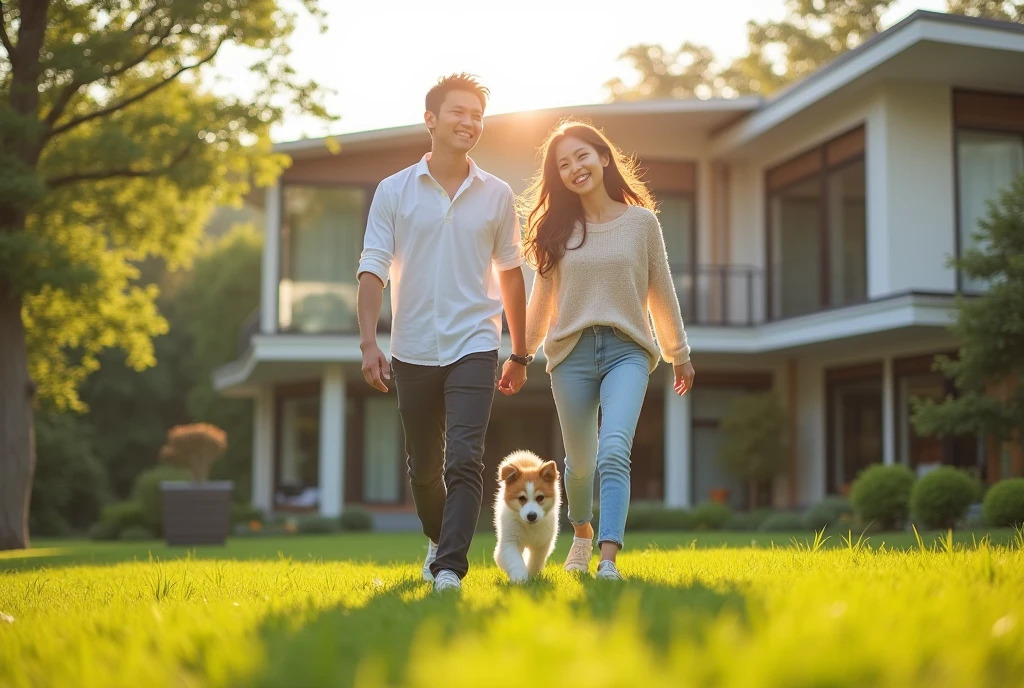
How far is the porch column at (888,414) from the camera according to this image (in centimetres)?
1742

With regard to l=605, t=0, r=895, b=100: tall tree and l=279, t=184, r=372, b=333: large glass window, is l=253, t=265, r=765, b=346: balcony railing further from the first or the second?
l=605, t=0, r=895, b=100: tall tree

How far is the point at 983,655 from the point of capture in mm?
2604

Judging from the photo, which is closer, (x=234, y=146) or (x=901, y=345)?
(x=234, y=146)

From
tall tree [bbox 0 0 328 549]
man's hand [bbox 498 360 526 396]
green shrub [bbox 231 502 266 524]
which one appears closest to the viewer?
man's hand [bbox 498 360 526 396]

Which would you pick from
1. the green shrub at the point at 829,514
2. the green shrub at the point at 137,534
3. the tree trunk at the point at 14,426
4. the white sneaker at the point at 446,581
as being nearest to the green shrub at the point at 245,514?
the green shrub at the point at 137,534

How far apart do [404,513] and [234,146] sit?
8.48 m

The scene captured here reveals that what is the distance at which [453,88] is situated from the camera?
5449 millimetres

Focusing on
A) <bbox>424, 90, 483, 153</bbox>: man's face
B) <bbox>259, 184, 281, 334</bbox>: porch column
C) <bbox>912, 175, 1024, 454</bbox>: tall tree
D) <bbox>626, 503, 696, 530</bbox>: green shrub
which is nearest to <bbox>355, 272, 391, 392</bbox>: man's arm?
<bbox>424, 90, 483, 153</bbox>: man's face

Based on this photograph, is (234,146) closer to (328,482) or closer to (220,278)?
(328,482)

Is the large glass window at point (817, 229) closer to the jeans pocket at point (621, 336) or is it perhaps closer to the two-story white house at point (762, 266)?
the two-story white house at point (762, 266)

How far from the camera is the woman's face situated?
5672mm

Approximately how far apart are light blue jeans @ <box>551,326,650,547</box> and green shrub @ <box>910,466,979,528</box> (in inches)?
278

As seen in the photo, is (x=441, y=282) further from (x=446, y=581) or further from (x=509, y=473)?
(x=446, y=581)

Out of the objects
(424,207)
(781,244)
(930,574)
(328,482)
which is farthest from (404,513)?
(930,574)
